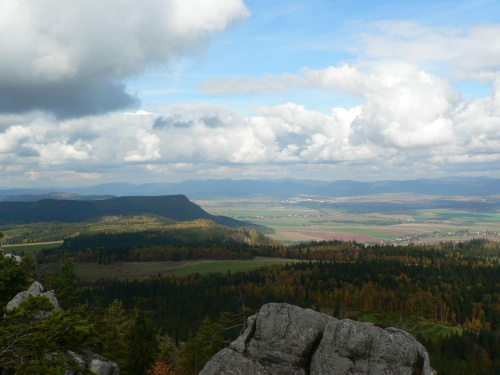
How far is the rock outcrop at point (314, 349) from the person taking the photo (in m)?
20.6

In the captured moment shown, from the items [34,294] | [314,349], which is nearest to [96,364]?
[34,294]

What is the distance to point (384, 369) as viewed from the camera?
20.2 metres

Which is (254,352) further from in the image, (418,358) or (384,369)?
(418,358)

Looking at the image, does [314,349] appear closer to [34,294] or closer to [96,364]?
[96,364]

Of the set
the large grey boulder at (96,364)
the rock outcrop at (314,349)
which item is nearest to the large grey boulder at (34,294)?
the large grey boulder at (96,364)

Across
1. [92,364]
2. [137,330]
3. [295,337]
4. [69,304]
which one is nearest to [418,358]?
[295,337]

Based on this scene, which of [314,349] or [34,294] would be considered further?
[34,294]

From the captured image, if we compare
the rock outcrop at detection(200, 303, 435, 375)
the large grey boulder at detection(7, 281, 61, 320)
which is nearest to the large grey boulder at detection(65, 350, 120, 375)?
the large grey boulder at detection(7, 281, 61, 320)

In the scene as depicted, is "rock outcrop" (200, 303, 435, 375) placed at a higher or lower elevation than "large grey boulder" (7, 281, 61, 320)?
higher

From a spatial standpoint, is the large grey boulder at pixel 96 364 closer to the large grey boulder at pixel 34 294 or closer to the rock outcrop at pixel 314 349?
the large grey boulder at pixel 34 294

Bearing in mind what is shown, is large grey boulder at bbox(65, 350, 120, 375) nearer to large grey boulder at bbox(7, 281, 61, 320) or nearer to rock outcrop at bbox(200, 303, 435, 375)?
large grey boulder at bbox(7, 281, 61, 320)

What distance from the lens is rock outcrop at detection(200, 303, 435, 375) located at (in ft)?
67.5

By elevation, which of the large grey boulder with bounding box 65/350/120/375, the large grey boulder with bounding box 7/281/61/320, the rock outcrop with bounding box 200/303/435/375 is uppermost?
the rock outcrop with bounding box 200/303/435/375

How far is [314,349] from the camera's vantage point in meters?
22.2
